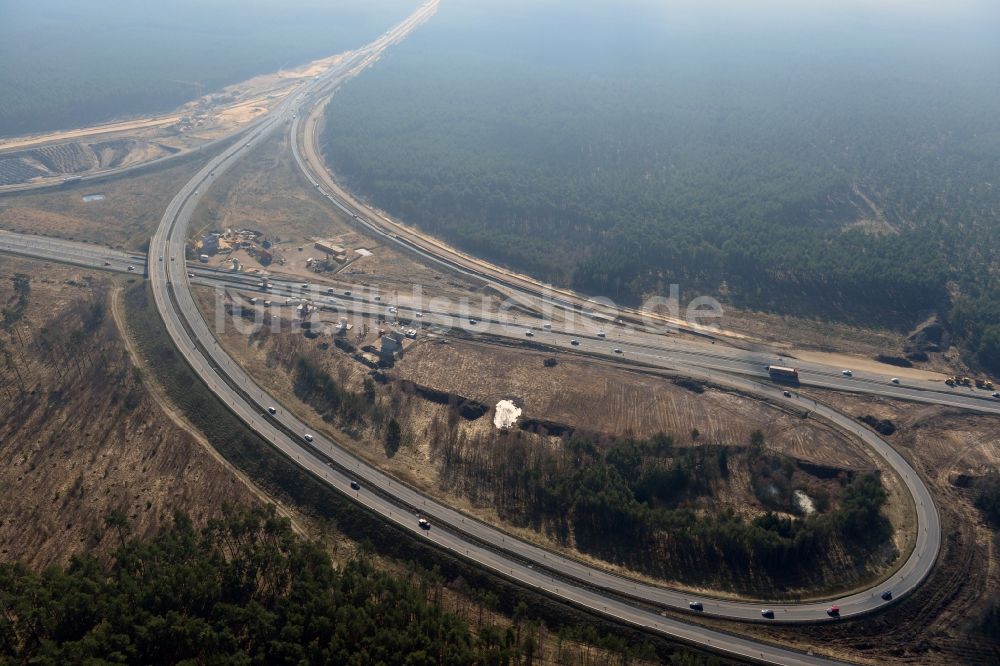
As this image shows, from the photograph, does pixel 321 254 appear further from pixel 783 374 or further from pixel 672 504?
pixel 783 374

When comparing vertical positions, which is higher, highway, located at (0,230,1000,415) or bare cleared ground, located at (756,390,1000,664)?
highway, located at (0,230,1000,415)

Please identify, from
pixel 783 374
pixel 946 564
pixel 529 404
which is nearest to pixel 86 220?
pixel 529 404

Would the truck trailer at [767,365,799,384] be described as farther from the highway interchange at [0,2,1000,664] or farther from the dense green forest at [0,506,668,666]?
the dense green forest at [0,506,668,666]

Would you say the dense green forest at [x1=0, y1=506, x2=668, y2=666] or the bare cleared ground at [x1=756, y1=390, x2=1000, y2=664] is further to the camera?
the bare cleared ground at [x1=756, y1=390, x2=1000, y2=664]

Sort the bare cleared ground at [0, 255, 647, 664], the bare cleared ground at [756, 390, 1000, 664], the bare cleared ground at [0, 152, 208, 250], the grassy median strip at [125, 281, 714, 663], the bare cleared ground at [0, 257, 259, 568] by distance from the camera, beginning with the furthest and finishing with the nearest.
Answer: the bare cleared ground at [0, 152, 208, 250] → the bare cleared ground at [0, 257, 259, 568] → the bare cleared ground at [0, 255, 647, 664] → the grassy median strip at [125, 281, 714, 663] → the bare cleared ground at [756, 390, 1000, 664]

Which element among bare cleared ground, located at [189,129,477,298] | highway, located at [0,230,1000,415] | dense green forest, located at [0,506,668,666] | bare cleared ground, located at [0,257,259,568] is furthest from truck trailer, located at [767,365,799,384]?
bare cleared ground, located at [0,257,259,568]

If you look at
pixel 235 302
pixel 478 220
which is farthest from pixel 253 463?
pixel 478 220

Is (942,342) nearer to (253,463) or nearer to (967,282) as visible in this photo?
(967,282)
